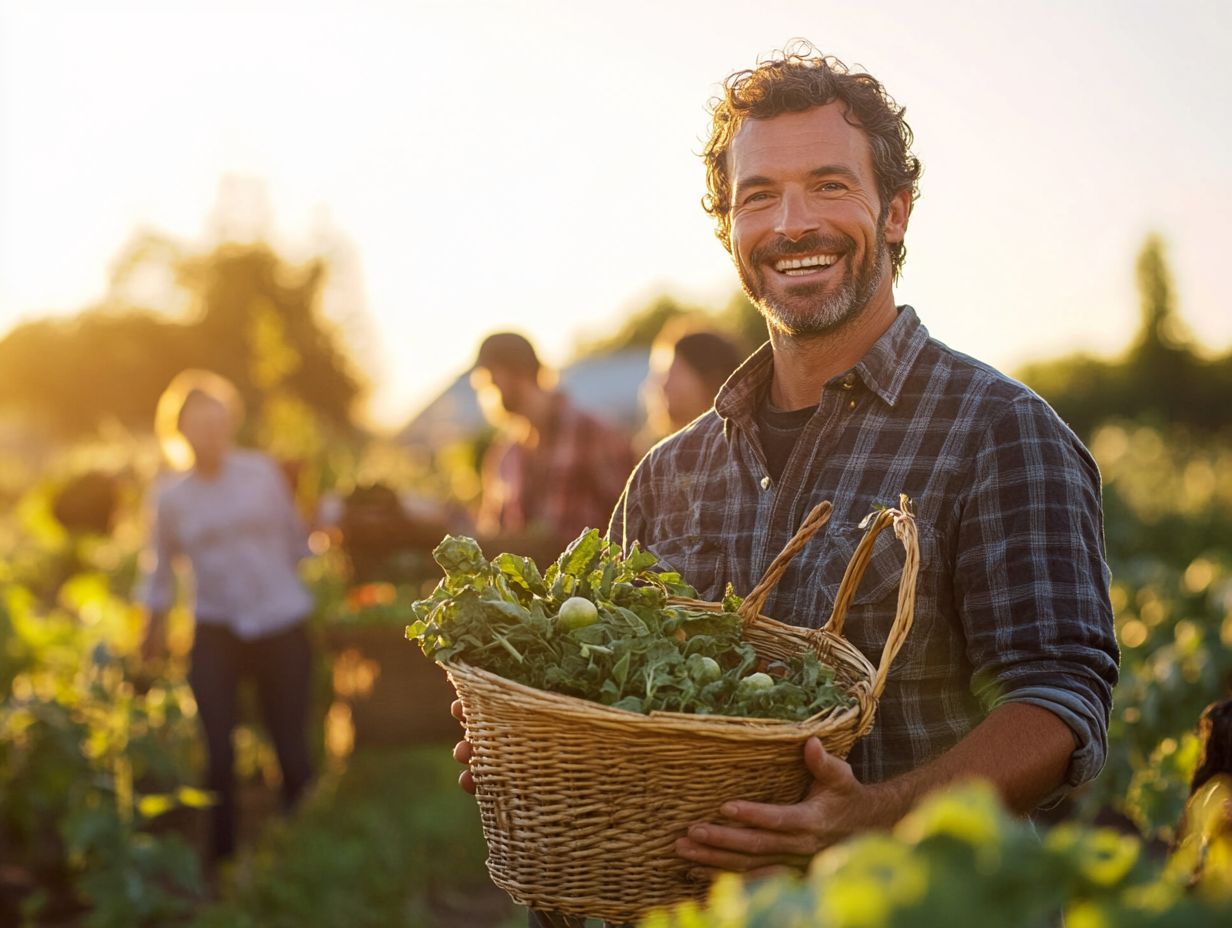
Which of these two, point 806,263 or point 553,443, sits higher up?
point 806,263

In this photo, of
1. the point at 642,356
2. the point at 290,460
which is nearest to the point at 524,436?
the point at 290,460

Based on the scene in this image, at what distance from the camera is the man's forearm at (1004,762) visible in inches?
68.1

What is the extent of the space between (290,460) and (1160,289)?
45.9 m

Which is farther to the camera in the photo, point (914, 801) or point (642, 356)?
point (642, 356)

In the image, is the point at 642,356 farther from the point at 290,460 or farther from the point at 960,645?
the point at 960,645

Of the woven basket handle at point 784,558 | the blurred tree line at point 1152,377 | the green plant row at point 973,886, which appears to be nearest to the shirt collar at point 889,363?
the woven basket handle at point 784,558

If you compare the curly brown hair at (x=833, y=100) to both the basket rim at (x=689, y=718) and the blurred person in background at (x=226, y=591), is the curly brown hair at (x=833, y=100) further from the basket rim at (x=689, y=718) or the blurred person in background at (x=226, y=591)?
the blurred person in background at (x=226, y=591)

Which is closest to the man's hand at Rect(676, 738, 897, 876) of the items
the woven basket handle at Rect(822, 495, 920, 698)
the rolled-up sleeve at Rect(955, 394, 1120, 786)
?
the woven basket handle at Rect(822, 495, 920, 698)

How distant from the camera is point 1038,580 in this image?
6.14ft

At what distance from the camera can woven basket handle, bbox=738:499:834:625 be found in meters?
1.90

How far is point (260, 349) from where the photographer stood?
14383 mm

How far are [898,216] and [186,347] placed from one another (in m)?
40.6

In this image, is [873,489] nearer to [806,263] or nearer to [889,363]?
[889,363]

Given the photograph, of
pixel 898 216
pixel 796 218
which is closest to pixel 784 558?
pixel 796 218
